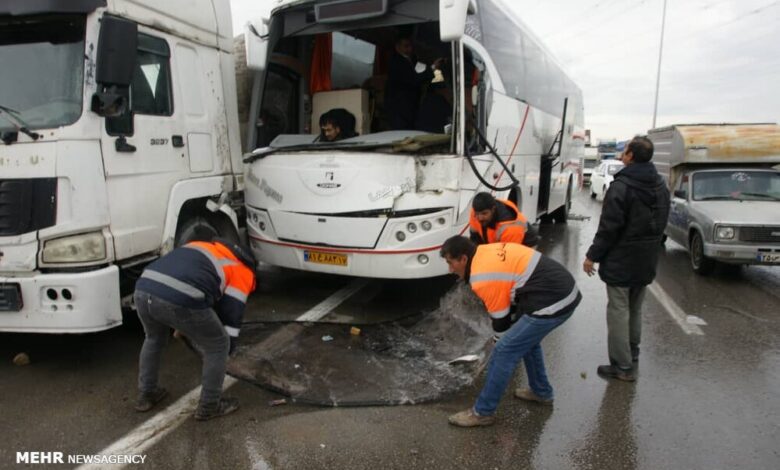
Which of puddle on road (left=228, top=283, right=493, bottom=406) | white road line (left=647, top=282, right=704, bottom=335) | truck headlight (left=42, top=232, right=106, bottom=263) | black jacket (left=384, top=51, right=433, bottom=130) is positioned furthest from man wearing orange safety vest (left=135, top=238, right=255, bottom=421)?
white road line (left=647, top=282, right=704, bottom=335)

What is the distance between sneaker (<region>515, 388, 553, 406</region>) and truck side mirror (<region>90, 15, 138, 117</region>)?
359 centimetres

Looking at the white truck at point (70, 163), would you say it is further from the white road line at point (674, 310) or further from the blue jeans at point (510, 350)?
the white road line at point (674, 310)

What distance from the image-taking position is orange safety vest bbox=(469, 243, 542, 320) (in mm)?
3191

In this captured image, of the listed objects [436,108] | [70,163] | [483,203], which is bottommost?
[483,203]

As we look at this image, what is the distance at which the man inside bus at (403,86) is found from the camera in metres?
6.46

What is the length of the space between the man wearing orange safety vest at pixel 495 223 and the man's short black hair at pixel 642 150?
103 cm

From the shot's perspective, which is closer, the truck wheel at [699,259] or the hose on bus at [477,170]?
the hose on bus at [477,170]

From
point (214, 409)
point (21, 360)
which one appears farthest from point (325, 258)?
point (21, 360)

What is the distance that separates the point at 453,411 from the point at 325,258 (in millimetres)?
2231

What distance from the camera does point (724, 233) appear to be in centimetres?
740

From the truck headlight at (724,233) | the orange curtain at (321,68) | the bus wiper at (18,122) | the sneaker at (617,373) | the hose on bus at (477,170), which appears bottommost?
the sneaker at (617,373)

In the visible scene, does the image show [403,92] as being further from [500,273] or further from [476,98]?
[500,273]

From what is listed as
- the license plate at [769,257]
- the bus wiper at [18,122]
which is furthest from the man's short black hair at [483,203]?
the license plate at [769,257]

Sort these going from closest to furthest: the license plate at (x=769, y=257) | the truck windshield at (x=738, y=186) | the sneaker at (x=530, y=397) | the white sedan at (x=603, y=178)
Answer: the sneaker at (x=530, y=397) → the license plate at (x=769, y=257) → the truck windshield at (x=738, y=186) → the white sedan at (x=603, y=178)
